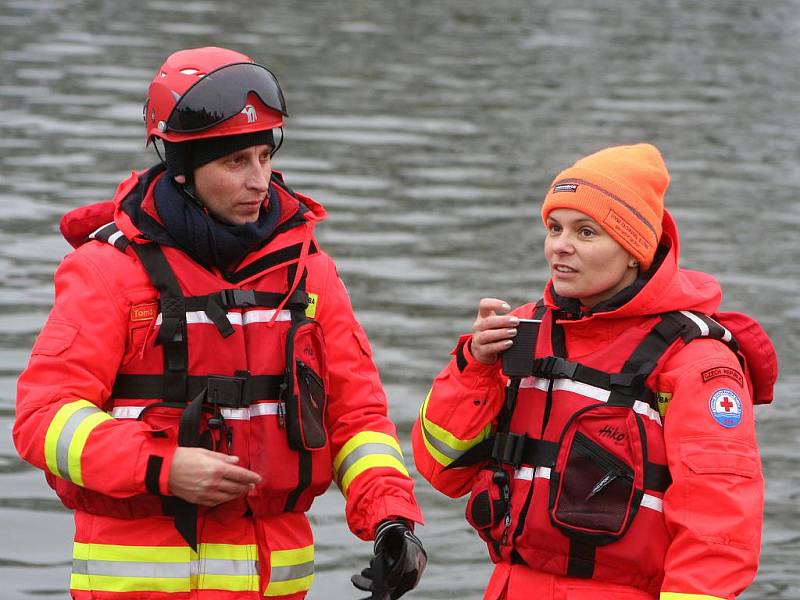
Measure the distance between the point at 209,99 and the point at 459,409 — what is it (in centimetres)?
123

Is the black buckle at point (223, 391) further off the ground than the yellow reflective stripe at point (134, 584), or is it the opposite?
the black buckle at point (223, 391)

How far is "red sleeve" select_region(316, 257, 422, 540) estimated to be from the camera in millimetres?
4566

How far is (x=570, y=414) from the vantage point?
4.39 m

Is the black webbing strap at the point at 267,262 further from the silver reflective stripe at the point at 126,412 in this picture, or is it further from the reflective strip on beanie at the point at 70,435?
the reflective strip on beanie at the point at 70,435

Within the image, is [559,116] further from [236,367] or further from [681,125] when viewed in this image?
[236,367]

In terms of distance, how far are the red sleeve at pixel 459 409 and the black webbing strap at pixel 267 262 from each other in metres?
0.59

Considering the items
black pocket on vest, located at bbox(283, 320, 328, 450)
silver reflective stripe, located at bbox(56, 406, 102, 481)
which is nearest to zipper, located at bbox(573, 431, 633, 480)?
black pocket on vest, located at bbox(283, 320, 328, 450)

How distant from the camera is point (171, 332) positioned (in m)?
4.30

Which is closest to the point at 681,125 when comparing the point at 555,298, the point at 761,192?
the point at 761,192

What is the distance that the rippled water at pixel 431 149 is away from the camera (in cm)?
793

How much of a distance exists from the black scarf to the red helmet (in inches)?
7.0

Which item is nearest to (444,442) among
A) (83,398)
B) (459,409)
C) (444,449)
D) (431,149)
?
(444,449)

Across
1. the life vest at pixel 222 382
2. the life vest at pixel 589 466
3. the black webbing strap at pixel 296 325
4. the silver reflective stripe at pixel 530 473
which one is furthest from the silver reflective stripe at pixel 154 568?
the silver reflective stripe at pixel 530 473

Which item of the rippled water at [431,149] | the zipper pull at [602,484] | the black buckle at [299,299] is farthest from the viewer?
the rippled water at [431,149]
